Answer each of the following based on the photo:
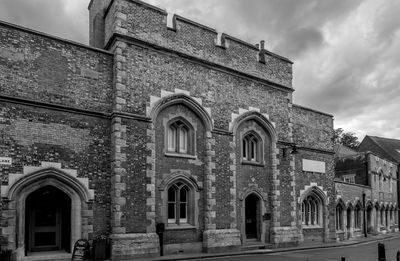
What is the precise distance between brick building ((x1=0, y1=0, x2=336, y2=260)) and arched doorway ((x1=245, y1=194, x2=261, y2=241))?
0.05 metres

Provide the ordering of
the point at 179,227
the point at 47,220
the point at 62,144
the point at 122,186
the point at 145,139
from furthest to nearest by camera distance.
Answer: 1. the point at 179,227
2. the point at 145,139
3. the point at 122,186
4. the point at 47,220
5. the point at 62,144

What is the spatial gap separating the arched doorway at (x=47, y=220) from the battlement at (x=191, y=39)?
A: 20.3 ft

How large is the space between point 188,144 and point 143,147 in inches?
103

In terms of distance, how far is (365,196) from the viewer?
31.9 meters

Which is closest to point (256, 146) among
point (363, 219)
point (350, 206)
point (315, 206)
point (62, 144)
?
point (315, 206)

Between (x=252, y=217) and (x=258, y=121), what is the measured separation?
4578 mm

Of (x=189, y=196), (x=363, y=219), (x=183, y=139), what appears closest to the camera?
(x=189, y=196)

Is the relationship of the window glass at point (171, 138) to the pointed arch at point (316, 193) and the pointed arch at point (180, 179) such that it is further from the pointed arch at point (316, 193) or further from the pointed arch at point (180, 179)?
the pointed arch at point (316, 193)

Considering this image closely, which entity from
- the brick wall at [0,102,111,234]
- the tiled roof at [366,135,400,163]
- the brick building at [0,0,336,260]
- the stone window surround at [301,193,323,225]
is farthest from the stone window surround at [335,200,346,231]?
the tiled roof at [366,135,400,163]

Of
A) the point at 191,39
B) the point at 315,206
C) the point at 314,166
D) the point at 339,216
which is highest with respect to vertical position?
the point at 191,39

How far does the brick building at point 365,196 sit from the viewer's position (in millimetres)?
28297

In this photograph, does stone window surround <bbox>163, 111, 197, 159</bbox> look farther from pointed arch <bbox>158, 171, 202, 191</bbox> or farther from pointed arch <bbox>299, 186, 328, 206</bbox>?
pointed arch <bbox>299, 186, 328, 206</bbox>

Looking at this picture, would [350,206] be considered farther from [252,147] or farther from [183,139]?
[183,139]

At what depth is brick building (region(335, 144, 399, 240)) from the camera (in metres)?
28.3
